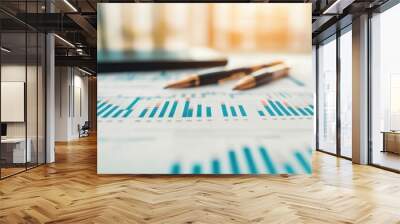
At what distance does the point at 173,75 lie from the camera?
631 centimetres

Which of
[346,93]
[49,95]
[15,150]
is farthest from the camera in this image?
[346,93]

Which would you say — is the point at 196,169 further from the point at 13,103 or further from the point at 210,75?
the point at 13,103

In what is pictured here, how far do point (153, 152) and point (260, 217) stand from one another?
2794mm

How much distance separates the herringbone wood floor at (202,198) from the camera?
3970 mm

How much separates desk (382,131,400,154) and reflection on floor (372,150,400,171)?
11cm

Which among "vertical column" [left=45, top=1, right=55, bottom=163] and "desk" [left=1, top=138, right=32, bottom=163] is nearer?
"desk" [left=1, top=138, right=32, bottom=163]

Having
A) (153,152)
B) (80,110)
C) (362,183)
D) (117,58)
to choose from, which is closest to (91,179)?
(153,152)

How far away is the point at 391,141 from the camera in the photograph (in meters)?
8.02

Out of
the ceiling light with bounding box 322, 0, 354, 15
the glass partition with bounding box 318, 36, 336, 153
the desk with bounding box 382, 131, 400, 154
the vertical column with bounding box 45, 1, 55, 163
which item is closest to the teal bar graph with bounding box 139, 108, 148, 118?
the vertical column with bounding box 45, 1, 55, 163

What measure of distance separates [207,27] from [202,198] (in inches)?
119

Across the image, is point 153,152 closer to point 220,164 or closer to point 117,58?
point 220,164

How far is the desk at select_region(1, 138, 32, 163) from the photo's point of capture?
6.68 meters

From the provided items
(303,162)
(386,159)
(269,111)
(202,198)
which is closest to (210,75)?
(269,111)

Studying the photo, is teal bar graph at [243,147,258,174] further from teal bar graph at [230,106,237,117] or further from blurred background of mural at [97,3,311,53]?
blurred background of mural at [97,3,311,53]
